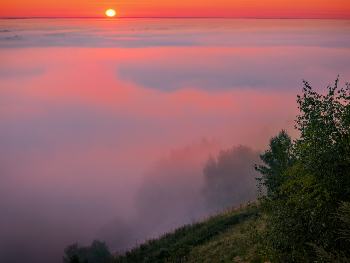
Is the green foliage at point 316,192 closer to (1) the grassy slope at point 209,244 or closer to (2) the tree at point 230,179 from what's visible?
(1) the grassy slope at point 209,244

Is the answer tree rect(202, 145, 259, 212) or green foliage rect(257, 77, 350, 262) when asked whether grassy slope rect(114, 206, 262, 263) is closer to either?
green foliage rect(257, 77, 350, 262)

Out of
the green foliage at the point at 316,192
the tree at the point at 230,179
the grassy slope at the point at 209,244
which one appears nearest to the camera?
the green foliage at the point at 316,192

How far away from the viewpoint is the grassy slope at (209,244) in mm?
17788

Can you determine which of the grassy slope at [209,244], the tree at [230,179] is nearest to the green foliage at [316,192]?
the grassy slope at [209,244]

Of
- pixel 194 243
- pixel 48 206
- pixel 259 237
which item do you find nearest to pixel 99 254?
pixel 194 243

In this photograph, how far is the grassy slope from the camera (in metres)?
17.8

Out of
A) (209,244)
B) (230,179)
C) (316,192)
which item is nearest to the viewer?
(316,192)

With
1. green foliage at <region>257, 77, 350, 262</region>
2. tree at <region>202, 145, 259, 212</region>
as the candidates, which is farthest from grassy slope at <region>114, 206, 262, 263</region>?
tree at <region>202, 145, 259, 212</region>

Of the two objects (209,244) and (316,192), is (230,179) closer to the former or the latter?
(209,244)

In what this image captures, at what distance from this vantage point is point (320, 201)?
10.8 m

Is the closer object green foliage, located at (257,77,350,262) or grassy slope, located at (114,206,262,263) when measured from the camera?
green foliage, located at (257,77,350,262)

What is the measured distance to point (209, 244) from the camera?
22.7m

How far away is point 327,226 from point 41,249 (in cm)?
15322

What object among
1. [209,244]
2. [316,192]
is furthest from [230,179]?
[316,192]
